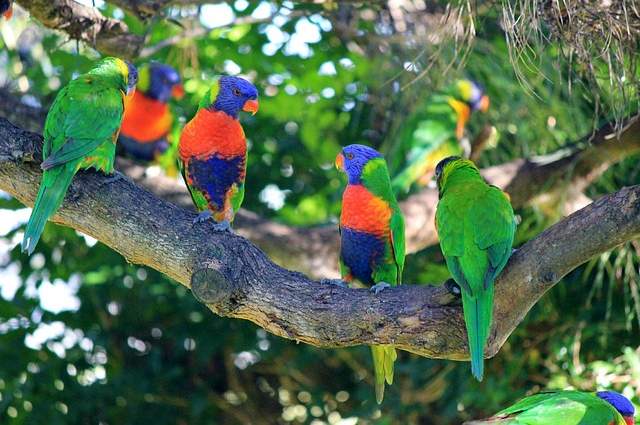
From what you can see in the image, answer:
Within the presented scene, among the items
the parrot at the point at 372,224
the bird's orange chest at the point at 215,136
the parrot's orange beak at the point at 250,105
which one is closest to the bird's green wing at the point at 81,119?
the bird's orange chest at the point at 215,136

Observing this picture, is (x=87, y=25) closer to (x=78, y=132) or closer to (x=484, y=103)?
(x=78, y=132)

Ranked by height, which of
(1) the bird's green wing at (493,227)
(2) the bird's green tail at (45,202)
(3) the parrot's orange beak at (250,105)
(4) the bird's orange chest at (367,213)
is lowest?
(4) the bird's orange chest at (367,213)

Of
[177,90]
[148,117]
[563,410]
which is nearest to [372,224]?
[563,410]

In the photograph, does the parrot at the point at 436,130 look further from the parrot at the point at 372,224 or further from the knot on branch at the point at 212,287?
the knot on branch at the point at 212,287

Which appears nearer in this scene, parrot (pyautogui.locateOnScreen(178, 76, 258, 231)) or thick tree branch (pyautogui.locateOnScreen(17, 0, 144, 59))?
parrot (pyautogui.locateOnScreen(178, 76, 258, 231))

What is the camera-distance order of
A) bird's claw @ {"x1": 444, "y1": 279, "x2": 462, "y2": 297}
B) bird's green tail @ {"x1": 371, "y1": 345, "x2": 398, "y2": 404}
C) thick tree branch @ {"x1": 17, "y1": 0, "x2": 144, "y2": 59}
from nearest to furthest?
1. bird's claw @ {"x1": 444, "y1": 279, "x2": 462, "y2": 297}
2. bird's green tail @ {"x1": 371, "y1": 345, "x2": 398, "y2": 404}
3. thick tree branch @ {"x1": 17, "y1": 0, "x2": 144, "y2": 59}

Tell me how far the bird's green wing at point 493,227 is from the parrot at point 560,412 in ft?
1.56

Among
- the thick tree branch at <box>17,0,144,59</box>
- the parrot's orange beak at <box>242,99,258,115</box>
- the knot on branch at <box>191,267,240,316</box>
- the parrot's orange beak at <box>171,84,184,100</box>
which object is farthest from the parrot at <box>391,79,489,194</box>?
the knot on branch at <box>191,267,240,316</box>

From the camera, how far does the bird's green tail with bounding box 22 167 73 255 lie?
268 centimetres

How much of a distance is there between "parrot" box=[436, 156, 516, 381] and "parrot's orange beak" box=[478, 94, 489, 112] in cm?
231

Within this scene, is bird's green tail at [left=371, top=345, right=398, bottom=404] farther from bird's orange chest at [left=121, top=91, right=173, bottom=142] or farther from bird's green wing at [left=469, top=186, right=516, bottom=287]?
bird's orange chest at [left=121, top=91, right=173, bottom=142]

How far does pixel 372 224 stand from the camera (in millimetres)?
3229

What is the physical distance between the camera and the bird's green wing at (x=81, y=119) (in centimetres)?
278

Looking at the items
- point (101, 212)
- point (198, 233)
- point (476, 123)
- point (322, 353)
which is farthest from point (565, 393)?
point (476, 123)
